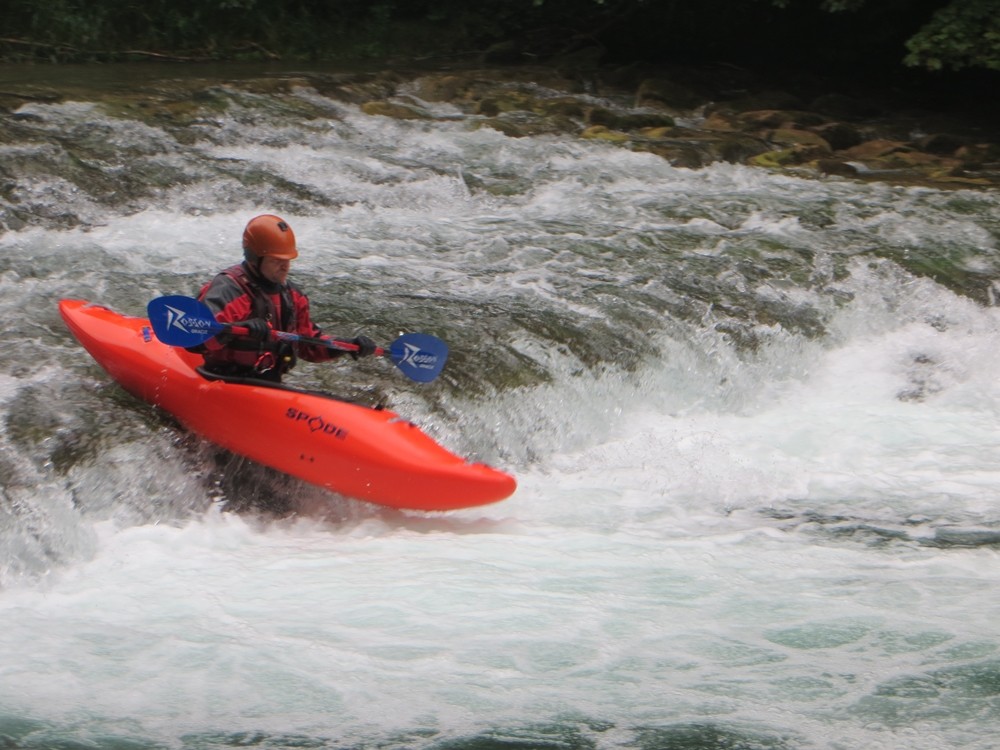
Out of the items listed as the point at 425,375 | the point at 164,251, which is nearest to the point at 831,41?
the point at 164,251

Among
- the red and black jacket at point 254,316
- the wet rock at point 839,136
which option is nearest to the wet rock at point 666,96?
the wet rock at point 839,136

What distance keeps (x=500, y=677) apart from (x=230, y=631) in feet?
2.64

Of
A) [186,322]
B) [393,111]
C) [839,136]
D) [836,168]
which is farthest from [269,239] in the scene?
[839,136]

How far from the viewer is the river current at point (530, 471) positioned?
11.2 ft

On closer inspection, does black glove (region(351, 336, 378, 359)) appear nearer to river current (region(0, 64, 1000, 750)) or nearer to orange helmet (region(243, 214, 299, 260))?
orange helmet (region(243, 214, 299, 260))

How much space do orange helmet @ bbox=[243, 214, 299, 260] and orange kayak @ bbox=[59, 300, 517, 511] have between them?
0.49 meters

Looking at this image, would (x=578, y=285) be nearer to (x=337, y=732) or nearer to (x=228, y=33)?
(x=337, y=732)

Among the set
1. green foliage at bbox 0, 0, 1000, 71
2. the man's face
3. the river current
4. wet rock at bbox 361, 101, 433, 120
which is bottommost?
the river current

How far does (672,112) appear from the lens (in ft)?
35.1

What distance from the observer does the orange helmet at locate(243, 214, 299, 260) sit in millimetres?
4516

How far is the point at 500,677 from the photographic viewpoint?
139 inches

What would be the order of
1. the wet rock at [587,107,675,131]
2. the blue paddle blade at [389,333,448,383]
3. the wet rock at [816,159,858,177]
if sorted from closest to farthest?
the blue paddle blade at [389,333,448,383], the wet rock at [816,159,858,177], the wet rock at [587,107,675,131]

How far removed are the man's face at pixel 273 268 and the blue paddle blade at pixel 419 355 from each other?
0.50m

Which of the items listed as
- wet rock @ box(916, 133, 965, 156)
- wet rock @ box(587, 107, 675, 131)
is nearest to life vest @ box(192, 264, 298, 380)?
wet rock @ box(587, 107, 675, 131)
